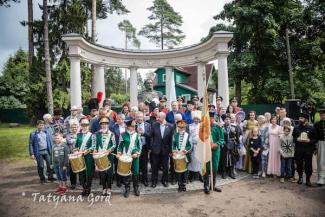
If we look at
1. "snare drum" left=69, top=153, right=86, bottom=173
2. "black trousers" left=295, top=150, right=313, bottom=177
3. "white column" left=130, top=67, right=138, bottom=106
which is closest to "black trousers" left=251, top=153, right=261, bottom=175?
"black trousers" left=295, top=150, right=313, bottom=177

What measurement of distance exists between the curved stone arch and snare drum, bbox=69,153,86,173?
7664 mm

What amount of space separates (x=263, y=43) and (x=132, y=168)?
19.2 meters

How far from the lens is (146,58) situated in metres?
17.4

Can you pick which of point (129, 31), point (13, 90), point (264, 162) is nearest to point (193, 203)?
point (264, 162)

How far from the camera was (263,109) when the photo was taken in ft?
73.9

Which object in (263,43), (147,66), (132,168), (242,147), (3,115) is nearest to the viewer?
(132,168)

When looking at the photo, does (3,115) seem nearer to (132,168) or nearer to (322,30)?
(132,168)

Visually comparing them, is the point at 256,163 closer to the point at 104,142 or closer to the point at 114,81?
the point at 104,142

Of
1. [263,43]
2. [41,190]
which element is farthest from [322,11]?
[41,190]

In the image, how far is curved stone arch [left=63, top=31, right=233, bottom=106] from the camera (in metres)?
13.1

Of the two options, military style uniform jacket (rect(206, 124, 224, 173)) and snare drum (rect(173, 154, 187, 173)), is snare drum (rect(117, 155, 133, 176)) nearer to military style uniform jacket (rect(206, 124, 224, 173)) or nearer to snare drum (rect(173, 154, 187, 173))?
snare drum (rect(173, 154, 187, 173))

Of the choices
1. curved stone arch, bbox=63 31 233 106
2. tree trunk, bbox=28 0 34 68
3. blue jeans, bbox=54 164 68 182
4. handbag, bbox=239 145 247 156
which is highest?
tree trunk, bbox=28 0 34 68

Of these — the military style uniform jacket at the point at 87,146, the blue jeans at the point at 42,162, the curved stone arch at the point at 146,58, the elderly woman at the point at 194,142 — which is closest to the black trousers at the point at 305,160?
the elderly woman at the point at 194,142

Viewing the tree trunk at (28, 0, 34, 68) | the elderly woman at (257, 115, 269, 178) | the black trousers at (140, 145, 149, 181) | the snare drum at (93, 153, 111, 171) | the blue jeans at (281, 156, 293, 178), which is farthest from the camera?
the tree trunk at (28, 0, 34, 68)
